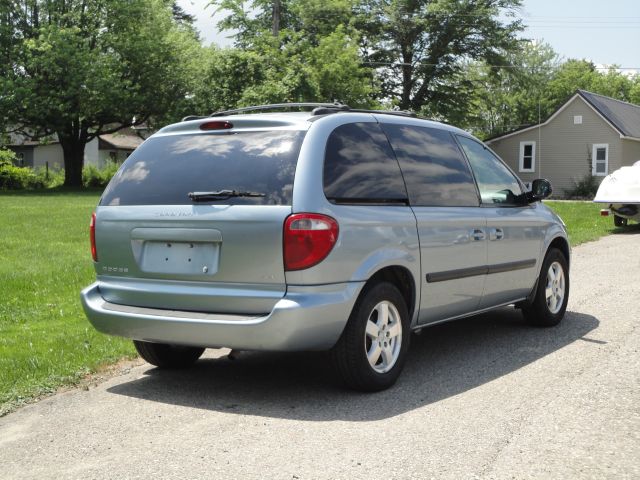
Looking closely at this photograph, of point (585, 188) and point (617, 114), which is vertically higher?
point (617, 114)

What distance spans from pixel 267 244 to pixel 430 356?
2.26 metres

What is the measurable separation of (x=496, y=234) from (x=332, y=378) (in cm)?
191

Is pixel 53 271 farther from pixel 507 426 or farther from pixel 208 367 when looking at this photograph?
pixel 507 426

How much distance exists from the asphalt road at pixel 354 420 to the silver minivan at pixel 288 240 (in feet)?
1.26

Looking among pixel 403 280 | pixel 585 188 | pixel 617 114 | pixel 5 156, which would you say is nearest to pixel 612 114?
pixel 617 114

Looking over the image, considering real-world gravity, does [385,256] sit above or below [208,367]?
above

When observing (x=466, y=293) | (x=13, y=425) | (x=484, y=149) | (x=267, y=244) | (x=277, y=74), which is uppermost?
(x=277, y=74)

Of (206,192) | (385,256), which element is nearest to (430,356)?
(385,256)

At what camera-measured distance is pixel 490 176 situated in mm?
7156

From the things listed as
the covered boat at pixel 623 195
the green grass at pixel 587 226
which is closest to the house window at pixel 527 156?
the green grass at pixel 587 226

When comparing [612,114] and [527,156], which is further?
[527,156]

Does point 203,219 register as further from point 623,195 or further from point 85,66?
point 85,66

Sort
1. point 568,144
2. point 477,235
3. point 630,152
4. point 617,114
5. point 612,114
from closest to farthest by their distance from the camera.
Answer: point 477,235
point 630,152
point 612,114
point 617,114
point 568,144

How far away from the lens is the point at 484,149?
727 cm
